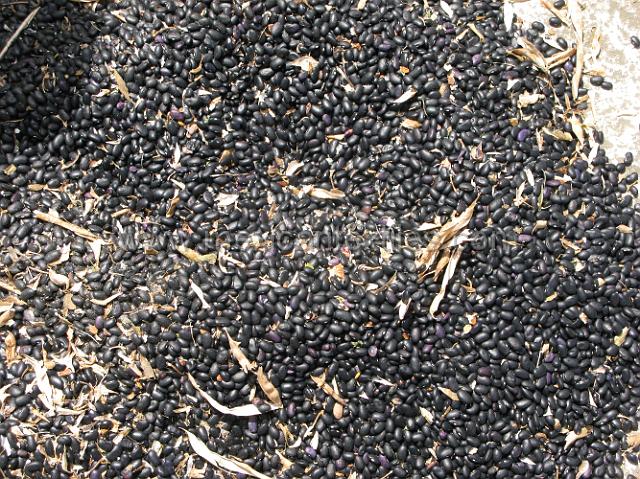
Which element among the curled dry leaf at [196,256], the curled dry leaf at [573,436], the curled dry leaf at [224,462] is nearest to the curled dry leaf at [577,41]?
the curled dry leaf at [573,436]

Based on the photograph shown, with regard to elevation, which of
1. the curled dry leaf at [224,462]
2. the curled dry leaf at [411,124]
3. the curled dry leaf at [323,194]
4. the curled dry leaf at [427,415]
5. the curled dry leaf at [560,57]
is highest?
the curled dry leaf at [560,57]

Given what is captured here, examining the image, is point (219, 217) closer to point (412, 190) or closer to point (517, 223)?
point (412, 190)

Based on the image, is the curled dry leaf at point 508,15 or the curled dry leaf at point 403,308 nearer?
the curled dry leaf at point 403,308

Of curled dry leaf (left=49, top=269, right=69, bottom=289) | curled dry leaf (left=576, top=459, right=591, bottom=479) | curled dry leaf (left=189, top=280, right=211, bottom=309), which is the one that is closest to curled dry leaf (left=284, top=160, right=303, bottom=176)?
curled dry leaf (left=189, top=280, right=211, bottom=309)

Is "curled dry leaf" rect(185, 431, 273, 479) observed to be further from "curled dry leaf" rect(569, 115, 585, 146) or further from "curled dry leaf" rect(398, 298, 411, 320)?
"curled dry leaf" rect(569, 115, 585, 146)

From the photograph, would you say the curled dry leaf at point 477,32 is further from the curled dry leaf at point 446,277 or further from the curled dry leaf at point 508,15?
the curled dry leaf at point 446,277

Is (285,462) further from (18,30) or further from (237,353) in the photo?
(18,30)

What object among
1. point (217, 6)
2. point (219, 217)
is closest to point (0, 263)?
point (219, 217)
